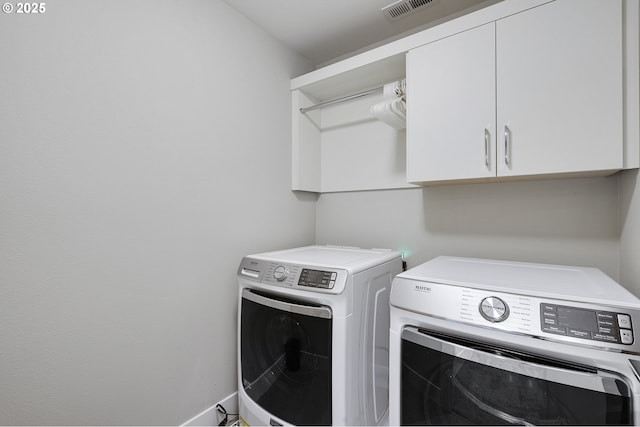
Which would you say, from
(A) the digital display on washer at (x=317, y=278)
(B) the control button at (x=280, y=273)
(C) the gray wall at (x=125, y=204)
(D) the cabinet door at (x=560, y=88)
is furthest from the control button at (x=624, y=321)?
(C) the gray wall at (x=125, y=204)

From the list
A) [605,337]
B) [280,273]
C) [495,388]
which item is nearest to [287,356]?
[280,273]

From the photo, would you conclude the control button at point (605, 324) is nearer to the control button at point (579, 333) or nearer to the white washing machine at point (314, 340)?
the control button at point (579, 333)

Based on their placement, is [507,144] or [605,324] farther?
[507,144]

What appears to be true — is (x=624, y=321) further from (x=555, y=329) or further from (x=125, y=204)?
(x=125, y=204)

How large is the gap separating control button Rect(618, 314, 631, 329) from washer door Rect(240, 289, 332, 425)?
0.87 meters

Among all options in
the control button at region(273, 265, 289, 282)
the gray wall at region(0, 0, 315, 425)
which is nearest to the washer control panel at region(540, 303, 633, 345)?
the control button at region(273, 265, 289, 282)

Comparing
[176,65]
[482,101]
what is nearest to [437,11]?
[482,101]

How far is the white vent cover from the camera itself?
1.58 m

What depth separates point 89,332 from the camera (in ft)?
3.66

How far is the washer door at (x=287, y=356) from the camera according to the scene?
3.88ft

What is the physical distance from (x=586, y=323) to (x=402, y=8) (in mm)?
1753

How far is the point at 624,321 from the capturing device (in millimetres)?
713

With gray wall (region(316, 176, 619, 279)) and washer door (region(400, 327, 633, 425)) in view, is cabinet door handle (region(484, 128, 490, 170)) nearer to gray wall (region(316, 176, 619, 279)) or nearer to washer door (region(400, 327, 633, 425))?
gray wall (region(316, 176, 619, 279))

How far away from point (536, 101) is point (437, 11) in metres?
0.92
